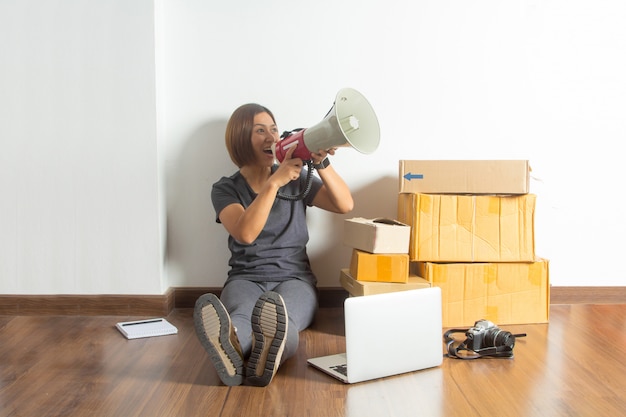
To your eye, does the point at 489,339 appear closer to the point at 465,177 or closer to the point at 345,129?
the point at 465,177

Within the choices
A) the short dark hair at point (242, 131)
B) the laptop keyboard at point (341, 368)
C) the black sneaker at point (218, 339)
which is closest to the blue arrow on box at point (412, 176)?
the short dark hair at point (242, 131)

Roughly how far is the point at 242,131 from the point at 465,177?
2.77ft

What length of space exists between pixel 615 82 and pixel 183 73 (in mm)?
1767

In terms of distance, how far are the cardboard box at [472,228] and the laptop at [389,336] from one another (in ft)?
1.53

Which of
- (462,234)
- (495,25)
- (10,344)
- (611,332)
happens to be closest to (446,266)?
(462,234)

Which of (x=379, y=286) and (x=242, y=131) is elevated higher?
(x=242, y=131)

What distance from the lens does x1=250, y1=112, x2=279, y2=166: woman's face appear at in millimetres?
2330

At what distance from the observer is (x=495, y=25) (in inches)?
100.0

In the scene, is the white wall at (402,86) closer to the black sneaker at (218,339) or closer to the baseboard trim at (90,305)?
the baseboard trim at (90,305)

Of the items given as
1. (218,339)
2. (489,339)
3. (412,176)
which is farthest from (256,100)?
(489,339)

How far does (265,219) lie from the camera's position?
6.83 feet

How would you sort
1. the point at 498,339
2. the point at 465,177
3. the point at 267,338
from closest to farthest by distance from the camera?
the point at 267,338
the point at 498,339
the point at 465,177

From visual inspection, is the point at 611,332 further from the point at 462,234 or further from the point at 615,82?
the point at 615,82

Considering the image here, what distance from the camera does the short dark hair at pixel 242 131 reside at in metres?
2.34
